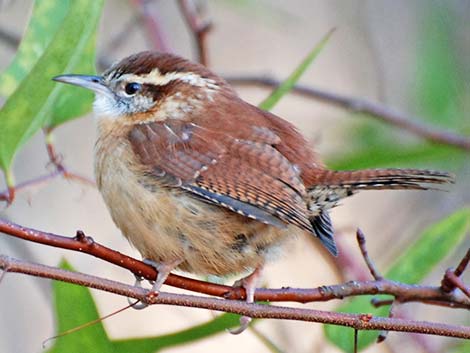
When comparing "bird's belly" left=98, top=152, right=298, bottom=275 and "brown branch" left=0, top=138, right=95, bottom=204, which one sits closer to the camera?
"brown branch" left=0, top=138, right=95, bottom=204

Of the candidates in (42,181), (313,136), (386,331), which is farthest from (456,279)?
(313,136)

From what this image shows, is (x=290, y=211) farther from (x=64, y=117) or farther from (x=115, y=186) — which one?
(x=64, y=117)

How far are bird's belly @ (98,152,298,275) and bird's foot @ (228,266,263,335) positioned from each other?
2.1 inches

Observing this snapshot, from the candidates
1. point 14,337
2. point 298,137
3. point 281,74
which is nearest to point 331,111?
point 281,74

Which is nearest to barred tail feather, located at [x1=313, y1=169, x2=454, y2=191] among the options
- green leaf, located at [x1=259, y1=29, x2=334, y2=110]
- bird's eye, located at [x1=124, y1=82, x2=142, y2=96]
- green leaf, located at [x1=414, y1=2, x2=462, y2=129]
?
green leaf, located at [x1=259, y1=29, x2=334, y2=110]

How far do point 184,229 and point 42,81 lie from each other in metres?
0.62

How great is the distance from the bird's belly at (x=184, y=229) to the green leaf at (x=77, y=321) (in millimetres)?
373

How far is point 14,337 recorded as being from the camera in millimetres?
5059

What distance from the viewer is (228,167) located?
106 inches

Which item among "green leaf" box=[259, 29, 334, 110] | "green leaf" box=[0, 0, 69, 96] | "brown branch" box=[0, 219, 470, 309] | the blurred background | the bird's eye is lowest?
the blurred background

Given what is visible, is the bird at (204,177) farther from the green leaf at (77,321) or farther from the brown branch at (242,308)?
the brown branch at (242,308)

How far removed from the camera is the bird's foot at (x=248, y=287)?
7.98 ft

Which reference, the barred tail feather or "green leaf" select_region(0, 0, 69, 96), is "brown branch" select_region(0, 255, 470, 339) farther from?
"green leaf" select_region(0, 0, 69, 96)

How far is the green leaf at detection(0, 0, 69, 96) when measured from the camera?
247 centimetres
